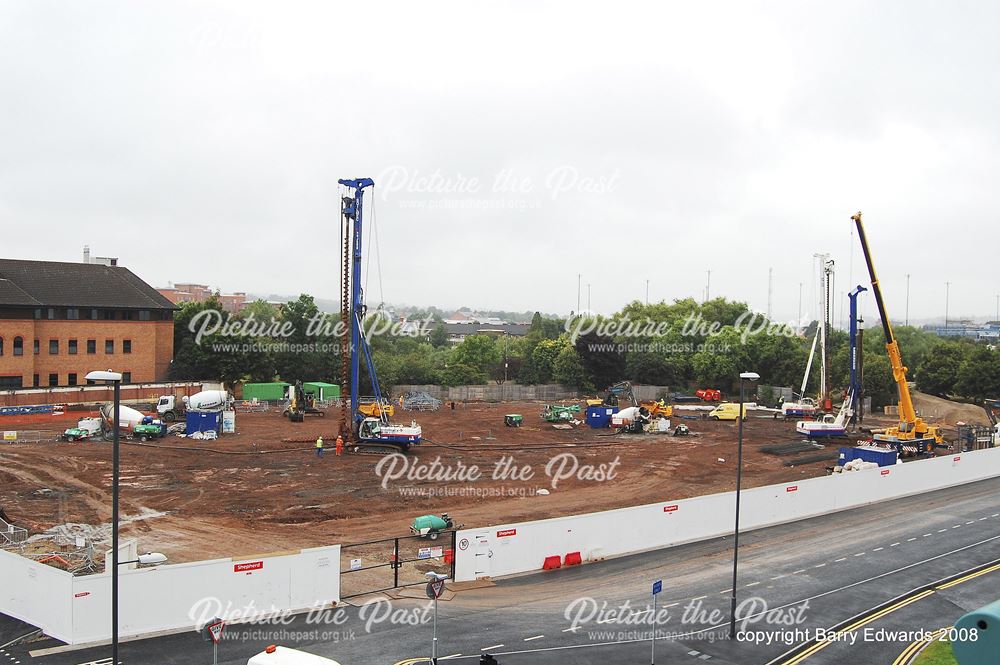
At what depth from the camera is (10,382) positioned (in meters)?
57.3

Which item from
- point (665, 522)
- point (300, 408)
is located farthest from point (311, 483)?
point (300, 408)

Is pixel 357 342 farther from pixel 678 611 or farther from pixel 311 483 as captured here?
pixel 678 611

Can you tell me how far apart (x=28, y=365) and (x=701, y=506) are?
53980 mm

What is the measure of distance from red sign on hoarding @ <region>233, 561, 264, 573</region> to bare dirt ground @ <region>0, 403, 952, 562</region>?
5789 mm

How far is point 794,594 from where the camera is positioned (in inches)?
836

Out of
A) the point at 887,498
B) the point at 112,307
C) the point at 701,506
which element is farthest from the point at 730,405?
the point at 112,307

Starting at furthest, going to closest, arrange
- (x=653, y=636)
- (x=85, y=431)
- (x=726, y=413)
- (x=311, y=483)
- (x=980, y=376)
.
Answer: (x=980, y=376) → (x=726, y=413) → (x=85, y=431) → (x=311, y=483) → (x=653, y=636)

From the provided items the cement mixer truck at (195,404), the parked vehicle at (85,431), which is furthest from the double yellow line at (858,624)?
the cement mixer truck at (195,404)

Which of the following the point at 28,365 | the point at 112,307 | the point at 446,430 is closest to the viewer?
the point at 446,430

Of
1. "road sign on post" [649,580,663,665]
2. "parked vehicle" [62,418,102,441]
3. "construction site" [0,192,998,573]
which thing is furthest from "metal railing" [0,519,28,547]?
"parked vehicle" [62,418,102,441]

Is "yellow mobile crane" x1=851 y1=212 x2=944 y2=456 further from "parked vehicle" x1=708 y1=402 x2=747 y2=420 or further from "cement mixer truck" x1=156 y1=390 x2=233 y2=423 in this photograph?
"cement mixer truck" x1=156 y1=390 x2=233 y2=423

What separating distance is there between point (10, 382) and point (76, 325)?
675 centimetres

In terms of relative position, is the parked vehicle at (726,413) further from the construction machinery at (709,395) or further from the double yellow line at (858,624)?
the double yellow line at (858,624)

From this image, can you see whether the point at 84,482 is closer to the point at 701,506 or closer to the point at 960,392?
the point at 701,506
